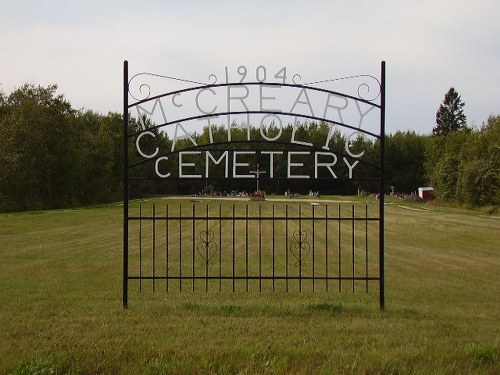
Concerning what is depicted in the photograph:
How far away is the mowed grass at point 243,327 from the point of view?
15.1ft

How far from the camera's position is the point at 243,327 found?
5.80 meters

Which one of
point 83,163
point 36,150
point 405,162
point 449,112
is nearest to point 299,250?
point 36,150

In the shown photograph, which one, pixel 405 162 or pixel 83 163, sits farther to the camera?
pixel 405 162

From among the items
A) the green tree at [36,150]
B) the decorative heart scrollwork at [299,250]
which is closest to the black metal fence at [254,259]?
the decorative heart scrollwork at [299,250]

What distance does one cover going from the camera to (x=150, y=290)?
8.90m

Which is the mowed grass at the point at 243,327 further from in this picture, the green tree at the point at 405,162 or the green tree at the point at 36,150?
the green tree at the point at 405,162

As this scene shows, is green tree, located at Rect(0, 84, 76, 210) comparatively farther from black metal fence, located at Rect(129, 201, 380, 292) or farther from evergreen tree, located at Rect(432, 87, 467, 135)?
evergreen tree, located at Rect(432, 87, 467, 135)

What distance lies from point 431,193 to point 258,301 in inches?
1951

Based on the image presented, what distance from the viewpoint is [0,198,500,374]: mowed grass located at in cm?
461

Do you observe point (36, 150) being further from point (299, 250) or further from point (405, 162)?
point (405, 162)

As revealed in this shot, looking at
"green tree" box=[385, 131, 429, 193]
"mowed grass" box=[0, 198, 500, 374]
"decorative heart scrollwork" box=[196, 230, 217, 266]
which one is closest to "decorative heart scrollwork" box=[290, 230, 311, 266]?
"mowed grass" box=[0, 198, 500, 374]

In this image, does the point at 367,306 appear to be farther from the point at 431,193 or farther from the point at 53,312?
the point at 431,193

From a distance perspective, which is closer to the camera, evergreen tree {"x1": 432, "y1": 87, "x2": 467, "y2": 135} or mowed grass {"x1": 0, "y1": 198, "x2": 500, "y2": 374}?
mowed grass {"x1": 0, "y1": 198, "x2": 500, "y2": 374}

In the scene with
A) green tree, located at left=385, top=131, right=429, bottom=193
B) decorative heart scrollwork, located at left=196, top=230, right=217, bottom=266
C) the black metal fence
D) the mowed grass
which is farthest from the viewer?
green tree, located at left=385, top=131, right=429, bottom=193
